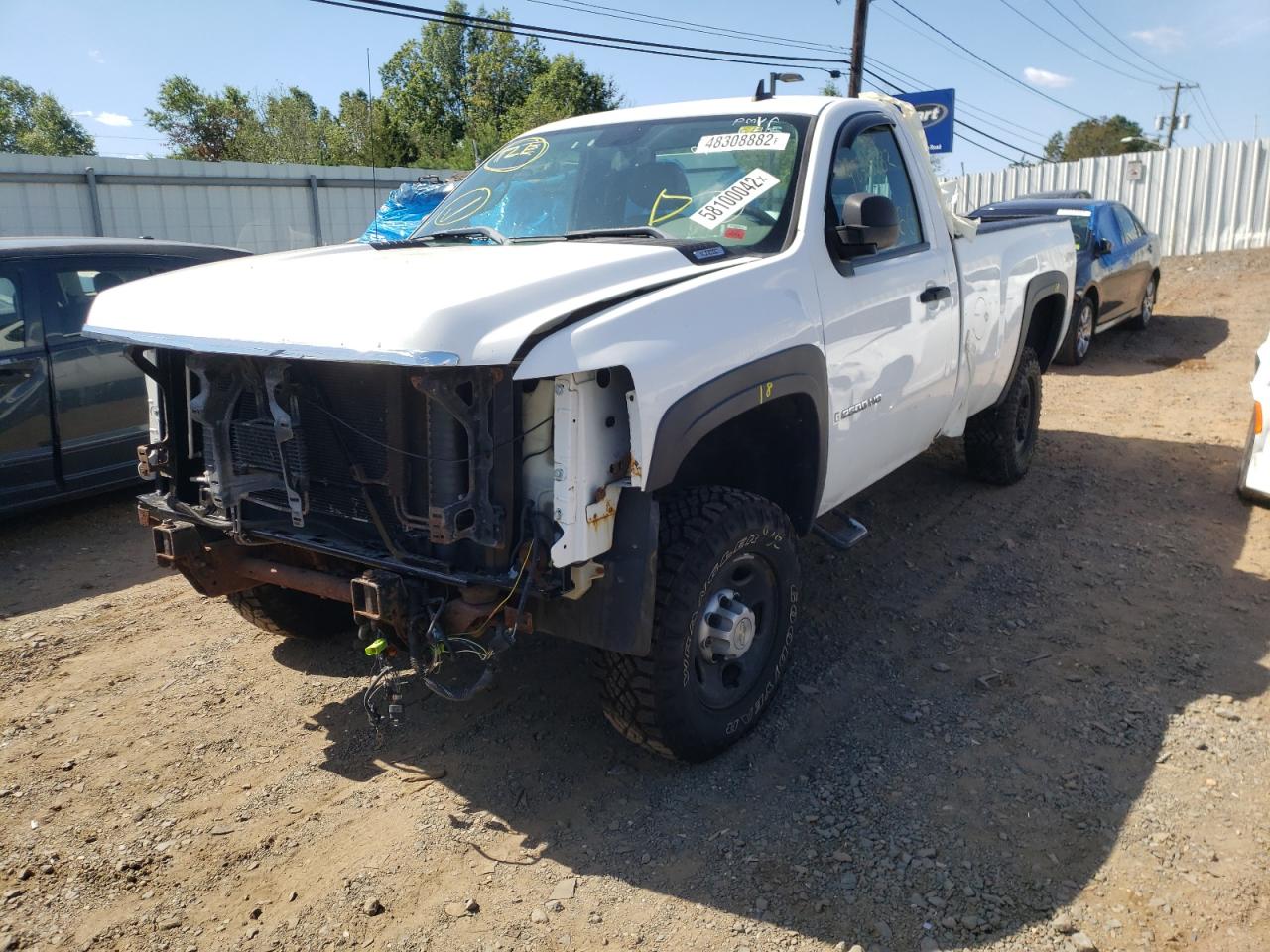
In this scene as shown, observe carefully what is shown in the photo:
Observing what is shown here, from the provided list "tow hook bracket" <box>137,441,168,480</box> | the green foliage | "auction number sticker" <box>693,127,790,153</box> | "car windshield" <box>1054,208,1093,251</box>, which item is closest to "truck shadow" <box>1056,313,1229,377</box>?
"car windshield" <box>1054,208,1093,251</box>

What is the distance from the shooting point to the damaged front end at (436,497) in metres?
2.77

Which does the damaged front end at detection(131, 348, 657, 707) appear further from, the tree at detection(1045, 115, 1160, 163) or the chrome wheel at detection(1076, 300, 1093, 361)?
the tree at detection(1045, 115, 1160, 163)

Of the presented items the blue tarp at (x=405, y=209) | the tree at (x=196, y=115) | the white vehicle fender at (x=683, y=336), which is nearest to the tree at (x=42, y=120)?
the tree at (x=196, y=115)

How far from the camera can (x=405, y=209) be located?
33.7 ft

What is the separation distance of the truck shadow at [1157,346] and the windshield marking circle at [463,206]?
28.6 feet

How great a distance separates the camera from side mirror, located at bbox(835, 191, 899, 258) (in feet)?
12.2

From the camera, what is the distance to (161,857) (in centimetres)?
A: 307

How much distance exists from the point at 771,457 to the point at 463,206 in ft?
6.12

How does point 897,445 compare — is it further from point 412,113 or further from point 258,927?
point 412,113

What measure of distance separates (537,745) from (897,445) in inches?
84.6

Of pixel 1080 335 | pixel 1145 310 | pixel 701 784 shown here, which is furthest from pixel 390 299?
pixel 1145 310

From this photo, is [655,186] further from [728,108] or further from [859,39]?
[859,39]

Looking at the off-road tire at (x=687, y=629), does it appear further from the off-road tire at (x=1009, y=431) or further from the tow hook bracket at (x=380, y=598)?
the off-road tire at (x=1009, y=431)

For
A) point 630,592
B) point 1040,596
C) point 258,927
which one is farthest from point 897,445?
point 258,927
